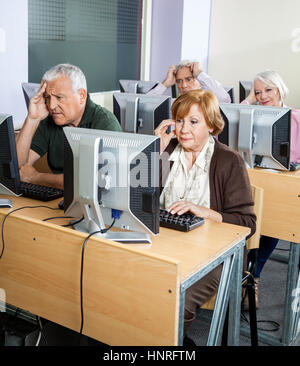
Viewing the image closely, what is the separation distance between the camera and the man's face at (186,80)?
3910mm

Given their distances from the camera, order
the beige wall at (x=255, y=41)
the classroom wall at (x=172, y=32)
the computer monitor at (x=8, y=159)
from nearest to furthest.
→ the computer monitor at (x=8, y=159), the classroom wall at (x=172, y=32), the beige wall at (x=255, y=41)

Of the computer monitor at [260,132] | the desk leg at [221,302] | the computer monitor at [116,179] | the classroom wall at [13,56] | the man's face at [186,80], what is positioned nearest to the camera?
Answer: the computer monitor at [116,179]

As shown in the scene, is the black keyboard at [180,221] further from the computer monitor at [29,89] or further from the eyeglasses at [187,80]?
the eyeglasses at [187,80]

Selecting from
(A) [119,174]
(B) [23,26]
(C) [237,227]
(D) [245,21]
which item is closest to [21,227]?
(A) [119,174]

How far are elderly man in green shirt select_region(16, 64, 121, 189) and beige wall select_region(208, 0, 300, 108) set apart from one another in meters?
3.73

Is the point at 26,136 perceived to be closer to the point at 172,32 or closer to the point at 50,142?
the point at 50,142

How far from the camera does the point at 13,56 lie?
141 inches

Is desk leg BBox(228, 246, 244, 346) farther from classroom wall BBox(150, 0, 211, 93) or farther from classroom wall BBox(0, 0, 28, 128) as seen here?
classroom wall BBox(150, 0, 211, 93)

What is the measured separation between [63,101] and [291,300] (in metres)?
1.35

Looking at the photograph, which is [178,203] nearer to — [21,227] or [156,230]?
[156,230]

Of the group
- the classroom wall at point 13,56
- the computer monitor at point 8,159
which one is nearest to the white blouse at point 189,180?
the computer monitor at point 8,159

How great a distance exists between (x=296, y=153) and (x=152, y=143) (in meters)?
1.62

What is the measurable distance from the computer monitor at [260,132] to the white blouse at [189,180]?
507mm

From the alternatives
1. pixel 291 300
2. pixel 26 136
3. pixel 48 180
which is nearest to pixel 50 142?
pixel 26 136
